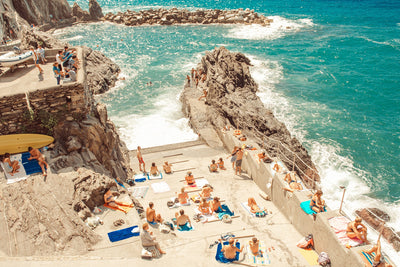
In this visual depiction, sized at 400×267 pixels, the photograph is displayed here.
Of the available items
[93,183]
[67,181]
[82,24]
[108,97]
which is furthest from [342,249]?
[82,24]

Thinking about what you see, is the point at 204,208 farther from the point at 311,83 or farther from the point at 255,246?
the point at 311,83

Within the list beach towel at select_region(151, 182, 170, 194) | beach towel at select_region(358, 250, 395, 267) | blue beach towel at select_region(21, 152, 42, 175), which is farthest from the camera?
beach towel at select_region(151, 182, 170, 194)

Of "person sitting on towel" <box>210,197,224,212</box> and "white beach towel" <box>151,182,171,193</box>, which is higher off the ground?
"person sitting on towel" <box>210,197,224,212</box>

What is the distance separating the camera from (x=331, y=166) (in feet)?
70.6

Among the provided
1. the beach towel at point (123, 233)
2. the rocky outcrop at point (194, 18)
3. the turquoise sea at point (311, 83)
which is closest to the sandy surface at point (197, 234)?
Result: the beach towel at point (123, 233)

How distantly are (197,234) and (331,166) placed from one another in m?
13.7

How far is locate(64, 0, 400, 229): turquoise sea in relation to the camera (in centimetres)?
2195

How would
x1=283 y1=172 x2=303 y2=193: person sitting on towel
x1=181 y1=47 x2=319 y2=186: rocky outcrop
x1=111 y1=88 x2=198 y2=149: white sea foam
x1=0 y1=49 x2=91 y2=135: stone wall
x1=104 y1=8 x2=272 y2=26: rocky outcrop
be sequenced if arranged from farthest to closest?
x1=104 y1=8 x2=272 y2=26: rocky outcrop < x1=111 y1=88 x2=198 y2=149: white sea foam < x1=181 y1=47 x2=319 y2=186: rocky outcrop < x1=283 y1=172 x2=303 y2=193: person sitting on towel < x1=0 y1=49 x2=91 y2=135: stone wall

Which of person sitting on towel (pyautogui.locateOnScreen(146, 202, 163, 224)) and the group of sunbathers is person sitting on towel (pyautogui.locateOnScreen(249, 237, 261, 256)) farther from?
the group of sunbathers

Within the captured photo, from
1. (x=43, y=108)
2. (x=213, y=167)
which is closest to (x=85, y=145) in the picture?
(x=43, y=108)

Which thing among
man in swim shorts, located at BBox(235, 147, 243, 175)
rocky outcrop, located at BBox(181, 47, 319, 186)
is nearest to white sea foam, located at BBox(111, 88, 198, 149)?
rocky outcrop, located at BBox(181, 47, 319, 186)

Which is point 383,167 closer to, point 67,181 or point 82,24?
point 67,181

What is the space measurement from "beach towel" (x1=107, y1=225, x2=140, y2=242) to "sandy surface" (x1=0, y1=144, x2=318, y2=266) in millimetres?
149

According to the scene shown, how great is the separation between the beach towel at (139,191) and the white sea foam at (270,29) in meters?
44.1
